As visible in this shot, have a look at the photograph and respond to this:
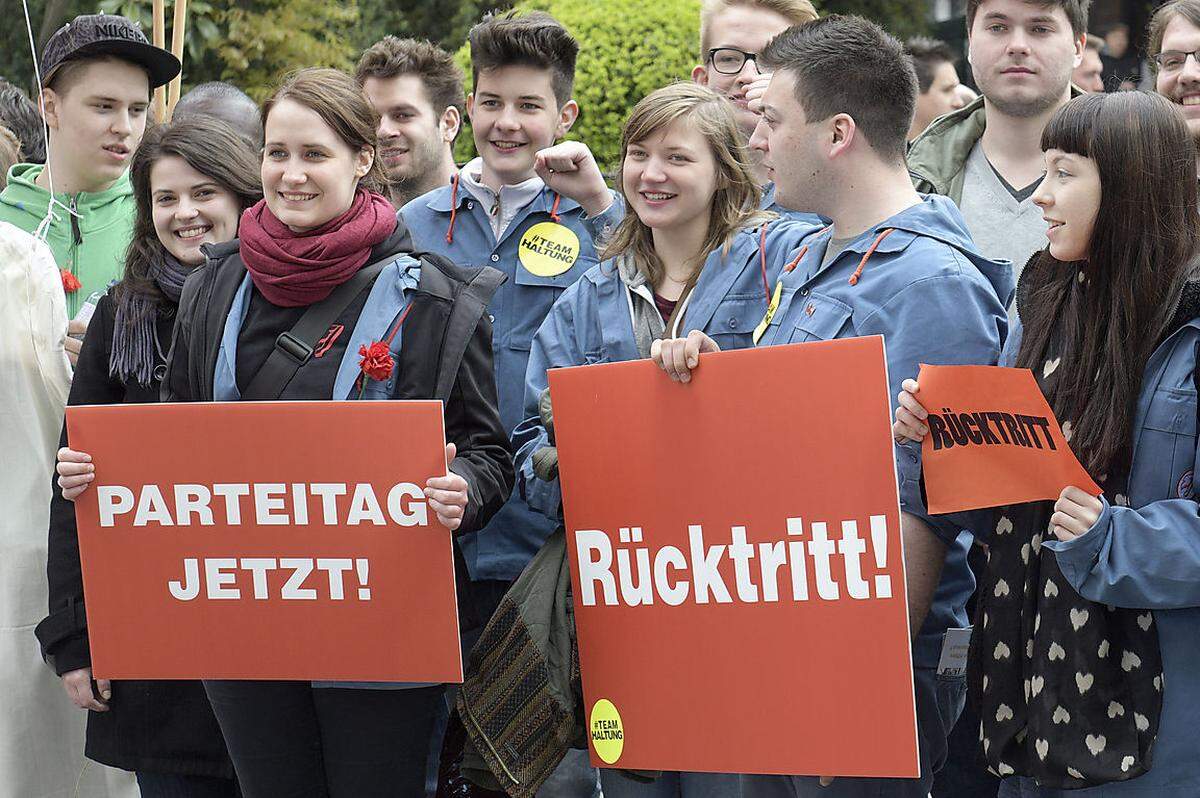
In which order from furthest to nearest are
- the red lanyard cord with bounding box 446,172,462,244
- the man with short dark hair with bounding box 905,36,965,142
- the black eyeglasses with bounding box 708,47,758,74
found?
the man with short dark hair with bounding box 905,36,965,142
the black eyeglasses with bounding box 708,47,758,74
the red lanyard cord with bounding box 446,172,462,244

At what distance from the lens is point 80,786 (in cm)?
456

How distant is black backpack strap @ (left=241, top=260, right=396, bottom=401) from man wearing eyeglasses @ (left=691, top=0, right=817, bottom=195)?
1.72m

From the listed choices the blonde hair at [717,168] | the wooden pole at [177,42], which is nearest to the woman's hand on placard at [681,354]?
the blonde hair at [717,168]

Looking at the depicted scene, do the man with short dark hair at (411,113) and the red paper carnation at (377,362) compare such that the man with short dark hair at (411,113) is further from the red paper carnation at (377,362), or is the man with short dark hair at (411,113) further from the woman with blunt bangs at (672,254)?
the red paper carnation at (377,362)

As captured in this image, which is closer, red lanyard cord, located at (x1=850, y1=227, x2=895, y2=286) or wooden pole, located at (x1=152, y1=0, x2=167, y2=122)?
red lanyard cord, located at (x1=850, y1=227, x2=895, y2=286)

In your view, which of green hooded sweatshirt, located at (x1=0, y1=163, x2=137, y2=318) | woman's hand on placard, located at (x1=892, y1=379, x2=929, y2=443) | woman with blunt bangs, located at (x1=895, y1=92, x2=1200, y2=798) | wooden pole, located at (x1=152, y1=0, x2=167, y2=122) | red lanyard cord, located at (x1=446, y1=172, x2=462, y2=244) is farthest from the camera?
wooden pole, located at (x1=152, y1=0, x2=167, y2=122)

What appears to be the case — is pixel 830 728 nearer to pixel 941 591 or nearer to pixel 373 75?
pixel 941 591

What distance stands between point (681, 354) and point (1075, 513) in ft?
3.07

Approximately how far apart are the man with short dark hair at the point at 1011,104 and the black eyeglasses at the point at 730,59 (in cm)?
75

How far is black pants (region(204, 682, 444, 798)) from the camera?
3.66 metres

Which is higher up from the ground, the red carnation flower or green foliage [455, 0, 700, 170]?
green foliage [455, 0, 700, 170]

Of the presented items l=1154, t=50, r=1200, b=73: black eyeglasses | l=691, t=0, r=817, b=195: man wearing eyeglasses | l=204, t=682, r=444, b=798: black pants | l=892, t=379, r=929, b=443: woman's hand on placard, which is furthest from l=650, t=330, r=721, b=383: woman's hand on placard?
l=1154, t=50, r=1200, b=73: black eyeglasses

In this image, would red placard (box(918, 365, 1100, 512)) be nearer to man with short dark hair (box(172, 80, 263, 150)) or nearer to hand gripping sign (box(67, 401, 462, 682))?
hand gripping sign (box(67, 401, 462, 682))

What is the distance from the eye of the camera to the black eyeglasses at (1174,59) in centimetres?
444
